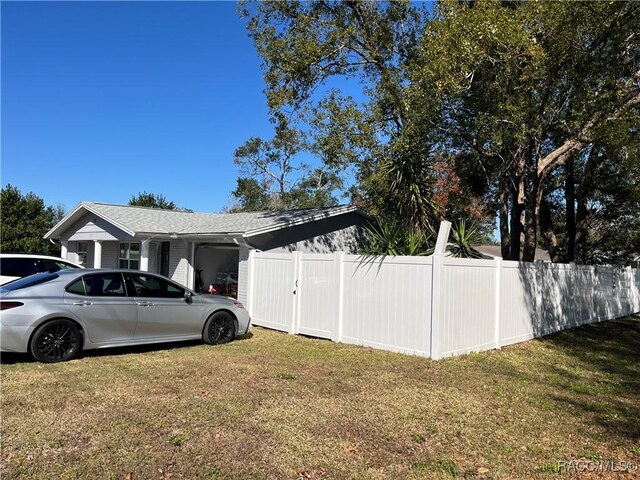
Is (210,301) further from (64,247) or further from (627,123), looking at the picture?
(64,247)

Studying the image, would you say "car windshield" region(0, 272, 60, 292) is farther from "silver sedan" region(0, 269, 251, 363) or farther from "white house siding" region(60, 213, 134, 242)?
"white house siding" region(60, 213, 134, 242)

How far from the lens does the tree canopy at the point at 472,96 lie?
10078 mm

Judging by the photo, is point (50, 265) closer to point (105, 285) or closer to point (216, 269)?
point (105, 285)

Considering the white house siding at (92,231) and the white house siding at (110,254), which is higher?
the white house siding at (92,231)

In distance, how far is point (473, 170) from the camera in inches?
685

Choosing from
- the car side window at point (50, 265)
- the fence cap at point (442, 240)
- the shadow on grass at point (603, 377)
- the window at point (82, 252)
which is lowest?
the shadow on grass at point (603, 377)

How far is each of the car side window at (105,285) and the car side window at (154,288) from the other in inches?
10.4

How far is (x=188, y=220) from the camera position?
20.3 meters

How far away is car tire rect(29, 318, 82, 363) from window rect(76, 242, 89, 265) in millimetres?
16447

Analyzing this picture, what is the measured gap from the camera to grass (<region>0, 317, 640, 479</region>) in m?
4.40

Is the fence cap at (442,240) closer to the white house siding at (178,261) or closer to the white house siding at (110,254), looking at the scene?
the white house siding at (178,261)

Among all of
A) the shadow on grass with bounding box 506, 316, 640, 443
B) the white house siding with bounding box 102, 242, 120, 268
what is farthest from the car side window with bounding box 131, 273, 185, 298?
the white house siding with bounding box 102, 242, 120, 268

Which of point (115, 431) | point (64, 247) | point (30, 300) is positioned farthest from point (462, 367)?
point (64, 247)

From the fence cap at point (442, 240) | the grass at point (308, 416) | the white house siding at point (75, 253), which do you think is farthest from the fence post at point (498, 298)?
the white house siding at point (75, 253)
